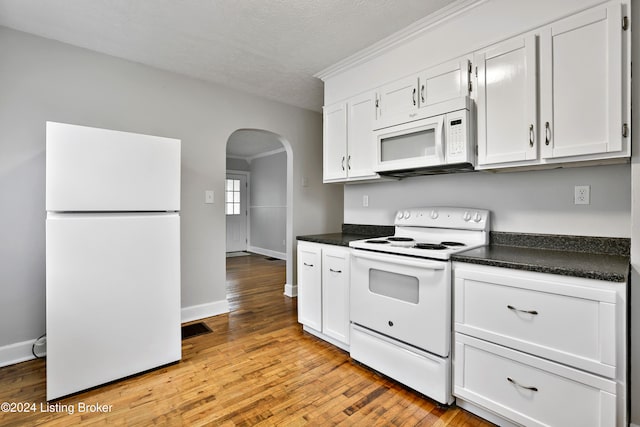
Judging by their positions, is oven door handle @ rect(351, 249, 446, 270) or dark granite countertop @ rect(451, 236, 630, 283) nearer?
dark granite countertop @ rect(451, 236, 630, 283)

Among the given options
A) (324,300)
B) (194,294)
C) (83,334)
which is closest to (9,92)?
(83,334)

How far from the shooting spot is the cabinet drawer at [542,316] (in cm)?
122

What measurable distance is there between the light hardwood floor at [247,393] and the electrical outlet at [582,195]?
1346mm

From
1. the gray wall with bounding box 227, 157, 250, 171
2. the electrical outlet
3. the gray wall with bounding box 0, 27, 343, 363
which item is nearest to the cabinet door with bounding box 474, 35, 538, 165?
the electrical outlet

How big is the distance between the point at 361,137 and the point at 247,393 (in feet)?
6.94

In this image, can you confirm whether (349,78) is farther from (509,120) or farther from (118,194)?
(118,194)

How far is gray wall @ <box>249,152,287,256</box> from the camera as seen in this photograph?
6.52 m

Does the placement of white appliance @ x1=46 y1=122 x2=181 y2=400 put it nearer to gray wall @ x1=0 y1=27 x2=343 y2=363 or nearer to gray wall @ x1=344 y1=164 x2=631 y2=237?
gray wall @ x1=0 y1=27 x2=343 y2=363

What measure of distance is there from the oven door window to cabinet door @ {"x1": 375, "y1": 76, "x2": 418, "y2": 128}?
1.12 metres

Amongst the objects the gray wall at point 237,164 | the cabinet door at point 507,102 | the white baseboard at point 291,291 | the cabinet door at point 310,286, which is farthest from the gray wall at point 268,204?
the cabinet door at point 507,102

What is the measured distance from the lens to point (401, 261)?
1849 millimetres

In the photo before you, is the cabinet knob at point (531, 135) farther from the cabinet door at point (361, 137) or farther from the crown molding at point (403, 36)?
the cabinet door at point (361, 137)

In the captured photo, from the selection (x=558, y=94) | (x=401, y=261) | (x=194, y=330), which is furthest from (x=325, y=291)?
(x=558, y=94)

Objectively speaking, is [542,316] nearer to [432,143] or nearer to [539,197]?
[539,197]
